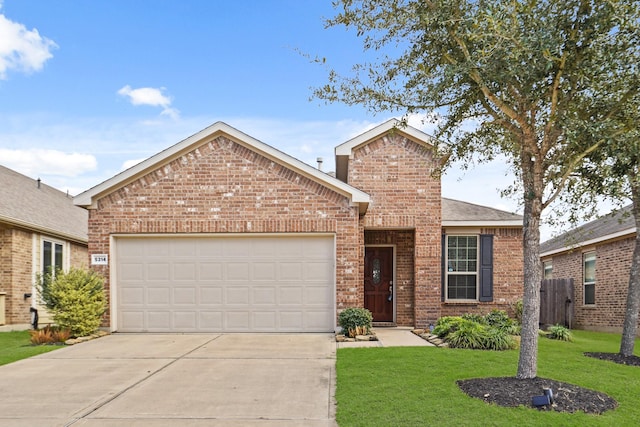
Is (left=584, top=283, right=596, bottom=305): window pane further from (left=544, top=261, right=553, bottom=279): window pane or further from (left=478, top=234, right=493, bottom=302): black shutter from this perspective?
(left=478, top=234, right=493, bottom=302): black shutter

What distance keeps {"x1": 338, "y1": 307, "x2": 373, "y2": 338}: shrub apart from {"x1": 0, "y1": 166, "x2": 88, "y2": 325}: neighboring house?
945 cm

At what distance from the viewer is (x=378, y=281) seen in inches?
564

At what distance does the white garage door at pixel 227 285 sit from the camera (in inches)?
477

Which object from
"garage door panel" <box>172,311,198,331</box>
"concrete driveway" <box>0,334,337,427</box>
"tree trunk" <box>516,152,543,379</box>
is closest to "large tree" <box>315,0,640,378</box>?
"tree trunk" <box>516,152,543,379</box>

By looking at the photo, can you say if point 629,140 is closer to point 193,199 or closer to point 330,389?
point 330,389

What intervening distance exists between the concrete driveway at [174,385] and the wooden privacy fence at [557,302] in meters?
10.2

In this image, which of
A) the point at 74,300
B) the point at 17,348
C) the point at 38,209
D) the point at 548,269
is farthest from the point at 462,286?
the point at 38,209

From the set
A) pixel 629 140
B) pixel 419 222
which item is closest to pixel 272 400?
pixel 629 140

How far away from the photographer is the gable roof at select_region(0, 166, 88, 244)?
14.8 metres

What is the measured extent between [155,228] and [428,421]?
8.80 meters

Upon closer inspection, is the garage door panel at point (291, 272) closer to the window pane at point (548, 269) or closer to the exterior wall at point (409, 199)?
the exterior wall at point (409, 199)

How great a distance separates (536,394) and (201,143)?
9214mm

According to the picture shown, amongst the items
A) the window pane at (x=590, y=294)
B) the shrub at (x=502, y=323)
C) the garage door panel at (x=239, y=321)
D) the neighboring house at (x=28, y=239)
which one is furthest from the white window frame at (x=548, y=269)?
the neighboring house at (x=28, y=239)

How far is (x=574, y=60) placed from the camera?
6.16 metres
